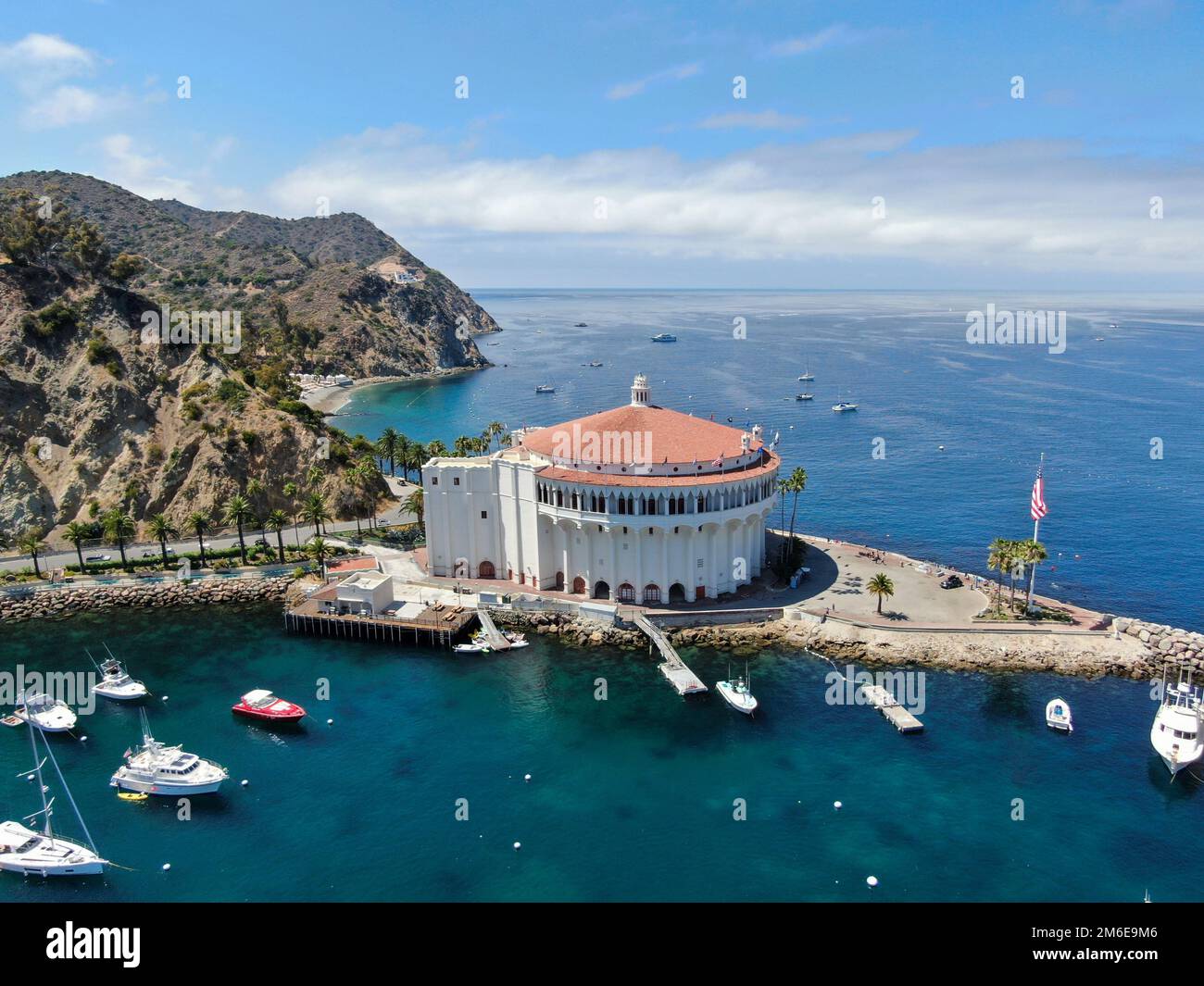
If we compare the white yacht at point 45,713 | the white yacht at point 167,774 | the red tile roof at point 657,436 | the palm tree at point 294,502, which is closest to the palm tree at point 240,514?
the palm tree at point 294,502

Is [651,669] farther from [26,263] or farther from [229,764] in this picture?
[26,263]

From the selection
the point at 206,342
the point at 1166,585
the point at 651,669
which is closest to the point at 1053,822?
the point at 651,669

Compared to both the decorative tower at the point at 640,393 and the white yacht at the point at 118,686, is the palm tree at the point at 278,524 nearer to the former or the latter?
the white yacht at the point at 118,686

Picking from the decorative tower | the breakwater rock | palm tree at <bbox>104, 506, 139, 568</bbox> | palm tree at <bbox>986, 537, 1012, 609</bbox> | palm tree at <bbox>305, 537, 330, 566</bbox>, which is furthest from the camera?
palm tree at <bbox>104, 506, 139, 568</bbox>

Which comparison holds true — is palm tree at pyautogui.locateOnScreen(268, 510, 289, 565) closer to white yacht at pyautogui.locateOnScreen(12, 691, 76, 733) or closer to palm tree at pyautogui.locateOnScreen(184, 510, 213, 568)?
palm tree at pyautogui.locateOnScreen(184, 510, 213, 568)

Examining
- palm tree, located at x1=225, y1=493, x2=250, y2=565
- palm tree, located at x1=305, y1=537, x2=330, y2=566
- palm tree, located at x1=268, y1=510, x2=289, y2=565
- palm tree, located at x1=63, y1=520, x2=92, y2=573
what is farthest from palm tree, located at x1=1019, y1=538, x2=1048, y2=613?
palm tree, located at x1=63, y1=520, x2=92, y2=573

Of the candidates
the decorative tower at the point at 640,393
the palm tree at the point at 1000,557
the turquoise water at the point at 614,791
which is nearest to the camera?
the turquoise water at the point at 614,791

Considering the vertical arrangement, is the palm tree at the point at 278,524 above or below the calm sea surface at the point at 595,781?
above
